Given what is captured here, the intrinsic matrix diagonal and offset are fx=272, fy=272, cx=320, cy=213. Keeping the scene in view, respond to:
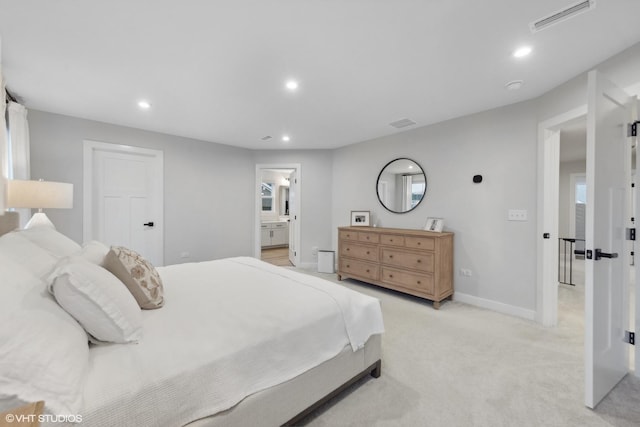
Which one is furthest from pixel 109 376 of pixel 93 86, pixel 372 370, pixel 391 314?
pixel 93 86

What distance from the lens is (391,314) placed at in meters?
3.04

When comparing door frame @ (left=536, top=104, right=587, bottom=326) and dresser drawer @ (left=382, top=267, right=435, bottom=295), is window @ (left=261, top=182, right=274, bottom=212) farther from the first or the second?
door frame @ (left=536, top=104, right=587, bottom=326)

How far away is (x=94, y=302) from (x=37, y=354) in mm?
315

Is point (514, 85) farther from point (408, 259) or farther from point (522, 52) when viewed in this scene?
point (408, 259)

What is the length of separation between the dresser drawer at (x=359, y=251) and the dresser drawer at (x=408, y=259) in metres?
0.17

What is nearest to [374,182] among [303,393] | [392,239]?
[392,239]

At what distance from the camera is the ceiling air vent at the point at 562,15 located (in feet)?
5.08

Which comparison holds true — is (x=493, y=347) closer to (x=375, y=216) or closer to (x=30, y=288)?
(x=375, y=216)

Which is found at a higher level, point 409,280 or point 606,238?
point 606,238

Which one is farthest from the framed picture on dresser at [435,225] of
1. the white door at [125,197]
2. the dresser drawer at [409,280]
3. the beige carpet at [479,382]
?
the white door at [125,197]

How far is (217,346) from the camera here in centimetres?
121

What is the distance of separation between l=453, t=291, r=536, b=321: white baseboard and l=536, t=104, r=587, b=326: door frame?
0.10 m

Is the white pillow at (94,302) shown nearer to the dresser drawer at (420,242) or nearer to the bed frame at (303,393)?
the bed frame at (303,393)

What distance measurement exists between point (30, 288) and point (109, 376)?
494mm
